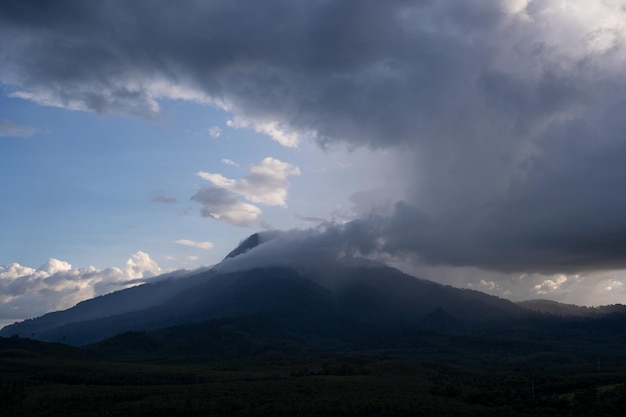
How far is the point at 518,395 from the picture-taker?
4126 inches

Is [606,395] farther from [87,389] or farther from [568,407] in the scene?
[87,389]

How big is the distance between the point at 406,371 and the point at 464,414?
73.7 m

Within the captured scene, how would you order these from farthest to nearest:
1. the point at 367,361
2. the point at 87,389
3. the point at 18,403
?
1. the point at 367,361
2. the point at 87,389
3. the point at 18,403

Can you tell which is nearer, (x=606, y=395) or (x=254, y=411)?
(x=254, y=411)

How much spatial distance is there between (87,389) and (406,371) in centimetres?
8772

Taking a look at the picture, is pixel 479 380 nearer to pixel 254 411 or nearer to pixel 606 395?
pixel 606 395

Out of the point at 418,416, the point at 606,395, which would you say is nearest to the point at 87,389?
the point at 418,416

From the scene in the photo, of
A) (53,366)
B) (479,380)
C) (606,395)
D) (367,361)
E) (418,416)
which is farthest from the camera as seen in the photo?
→ (367,361)

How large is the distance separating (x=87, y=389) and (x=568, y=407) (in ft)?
293

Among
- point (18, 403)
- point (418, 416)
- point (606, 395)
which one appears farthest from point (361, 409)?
point (18, 403)

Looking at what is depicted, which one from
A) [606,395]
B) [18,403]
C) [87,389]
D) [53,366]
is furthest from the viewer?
[53,366]

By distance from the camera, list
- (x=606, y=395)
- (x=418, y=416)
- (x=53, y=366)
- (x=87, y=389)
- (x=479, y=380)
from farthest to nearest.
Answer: (x=53, y=366) < (x=479, y=380) < (x=87, y=389) < (x=606, y=395) < (x=418, y=416)

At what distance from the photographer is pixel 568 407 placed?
300 feet

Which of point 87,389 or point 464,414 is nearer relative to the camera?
point 464,414
